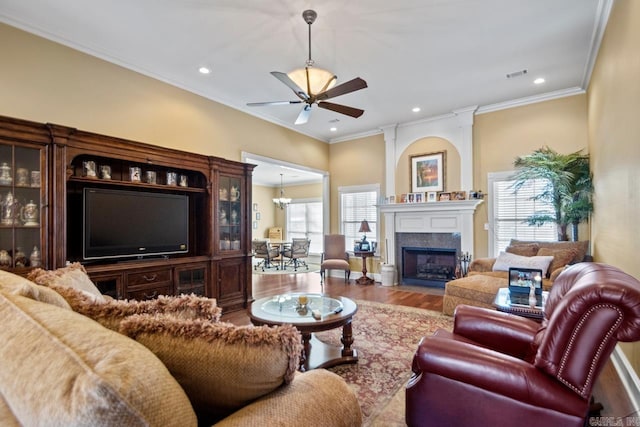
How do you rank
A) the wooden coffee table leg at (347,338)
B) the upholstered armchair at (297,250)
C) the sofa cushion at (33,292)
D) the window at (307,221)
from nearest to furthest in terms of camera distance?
1. the sofa cushion at (33,292)
2. the wooden coffee table leg at (347,338)
3. the upholstered armchair at (297,250)
4. the window at (307,221)

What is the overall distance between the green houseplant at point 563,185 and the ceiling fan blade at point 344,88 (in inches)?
124

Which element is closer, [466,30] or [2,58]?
[2,58]

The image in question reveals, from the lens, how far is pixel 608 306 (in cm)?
128

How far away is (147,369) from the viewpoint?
2.21 ft

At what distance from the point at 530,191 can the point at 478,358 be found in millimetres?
4596

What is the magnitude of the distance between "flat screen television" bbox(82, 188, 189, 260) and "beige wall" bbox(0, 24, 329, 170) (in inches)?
29.6

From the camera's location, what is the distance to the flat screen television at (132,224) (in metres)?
3.48

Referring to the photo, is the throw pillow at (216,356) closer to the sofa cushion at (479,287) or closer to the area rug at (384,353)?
the area rug at (384,353)

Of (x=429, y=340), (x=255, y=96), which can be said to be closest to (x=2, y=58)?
(x=255, y=96)

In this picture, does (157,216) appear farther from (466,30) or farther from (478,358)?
(466,30)

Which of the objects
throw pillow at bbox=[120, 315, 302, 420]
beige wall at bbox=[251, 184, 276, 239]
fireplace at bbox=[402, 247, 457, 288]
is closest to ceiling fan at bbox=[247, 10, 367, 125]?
throw pillow at bbox=[120, 315, 302, 420]

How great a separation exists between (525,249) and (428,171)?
7.40 feet

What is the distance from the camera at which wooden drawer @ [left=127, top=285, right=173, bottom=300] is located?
359 centimetres

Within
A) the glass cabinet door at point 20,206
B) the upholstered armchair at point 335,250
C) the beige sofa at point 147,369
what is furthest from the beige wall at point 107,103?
the beige sofa at point 147,369
